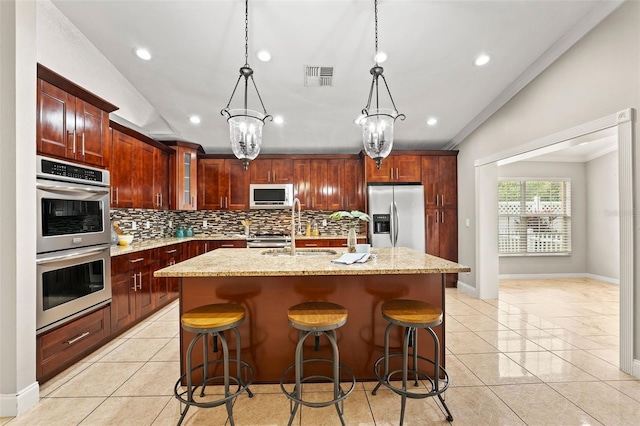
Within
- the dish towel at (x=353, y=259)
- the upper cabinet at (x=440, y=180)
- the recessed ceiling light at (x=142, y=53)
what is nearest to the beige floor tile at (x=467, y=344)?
the dish towel at (x=353, y=259)

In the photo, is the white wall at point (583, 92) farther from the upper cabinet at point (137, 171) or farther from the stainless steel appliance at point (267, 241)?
the upper cabinet at point (137, 171)

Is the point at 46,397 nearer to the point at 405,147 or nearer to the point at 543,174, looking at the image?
the point at 405,147

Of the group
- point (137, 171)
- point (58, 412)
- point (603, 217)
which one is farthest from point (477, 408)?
point (603, 217)

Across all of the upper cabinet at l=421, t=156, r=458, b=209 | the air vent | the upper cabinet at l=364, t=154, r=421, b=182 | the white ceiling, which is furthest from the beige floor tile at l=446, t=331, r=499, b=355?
the air vent

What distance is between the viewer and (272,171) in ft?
16.4

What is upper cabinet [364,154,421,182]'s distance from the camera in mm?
4766

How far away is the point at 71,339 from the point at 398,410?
8.31ft

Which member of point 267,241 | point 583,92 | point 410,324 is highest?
point 583,92

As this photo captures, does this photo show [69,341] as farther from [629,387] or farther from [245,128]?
[629,387]

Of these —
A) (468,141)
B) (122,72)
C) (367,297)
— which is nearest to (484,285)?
(468,141)

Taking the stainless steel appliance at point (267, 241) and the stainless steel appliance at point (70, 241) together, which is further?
the stainless steel appliance at point (267, 241)

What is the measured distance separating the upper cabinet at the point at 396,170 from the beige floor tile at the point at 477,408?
10.8 feet

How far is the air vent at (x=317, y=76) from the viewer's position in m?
3.18

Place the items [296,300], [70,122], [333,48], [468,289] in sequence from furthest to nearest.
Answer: [468,289], [333,48], [70,122], [296,300]
